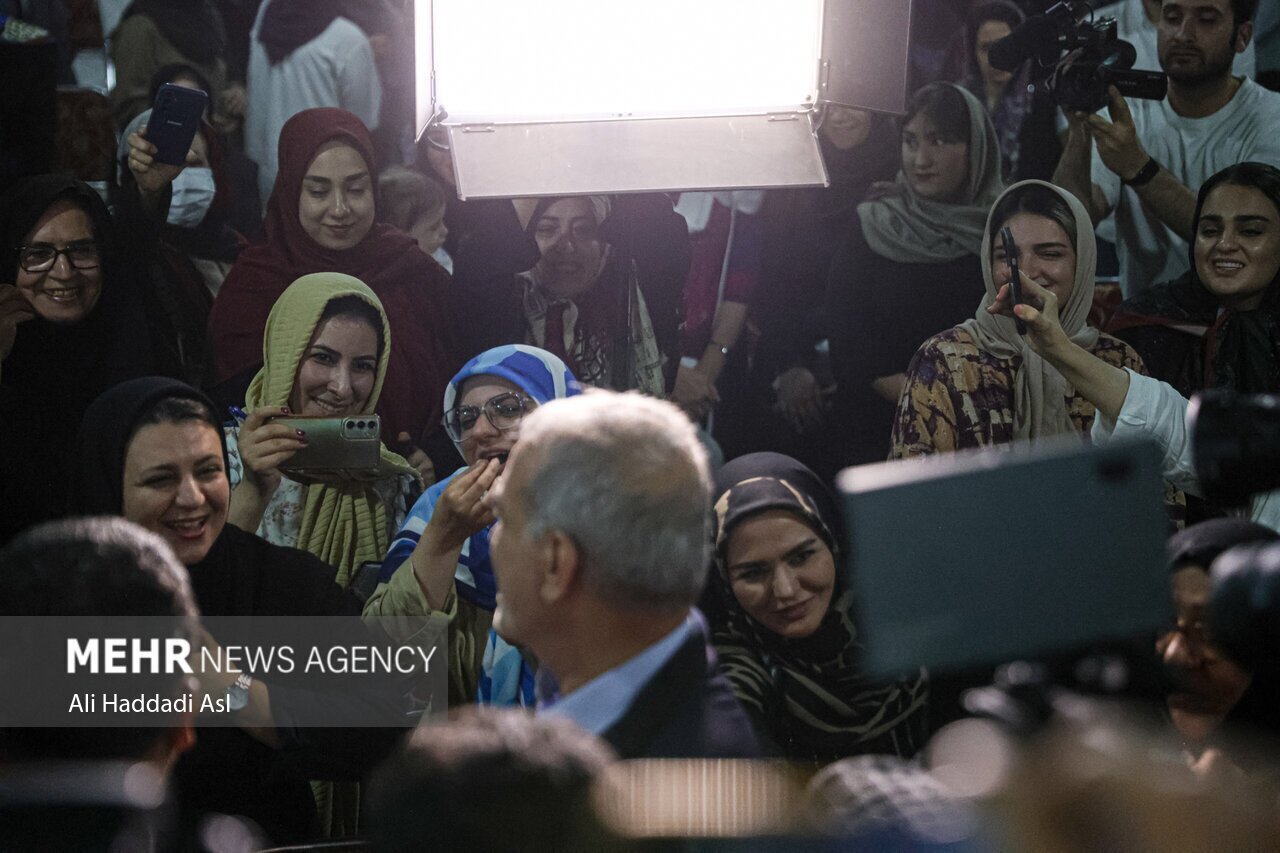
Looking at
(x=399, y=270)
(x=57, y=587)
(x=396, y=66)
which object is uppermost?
(x=396, y=66)

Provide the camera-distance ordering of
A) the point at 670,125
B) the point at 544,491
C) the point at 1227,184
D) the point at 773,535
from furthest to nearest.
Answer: the point at 1227,184, the point at 773,535, the point at 670,125, the point at 544,491

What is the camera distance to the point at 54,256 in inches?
A: 161

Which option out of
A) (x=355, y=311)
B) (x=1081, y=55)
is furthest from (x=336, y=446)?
(x=1081, y=55)

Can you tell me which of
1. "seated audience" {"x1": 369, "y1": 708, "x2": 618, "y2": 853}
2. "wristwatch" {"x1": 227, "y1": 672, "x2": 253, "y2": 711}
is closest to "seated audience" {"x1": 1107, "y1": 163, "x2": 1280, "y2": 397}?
"wristwatch" {"x1": 227, "y1": 672, "x2": 253, "y2": 711}

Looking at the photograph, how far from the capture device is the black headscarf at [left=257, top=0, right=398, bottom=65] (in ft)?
13.8

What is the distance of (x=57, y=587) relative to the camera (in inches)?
76.2

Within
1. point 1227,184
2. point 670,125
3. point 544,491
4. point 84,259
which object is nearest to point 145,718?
point 544,491

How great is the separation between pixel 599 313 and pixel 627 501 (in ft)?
7.43

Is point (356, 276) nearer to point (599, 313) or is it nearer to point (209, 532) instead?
point (599, 313)

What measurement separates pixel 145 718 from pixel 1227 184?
123 inches

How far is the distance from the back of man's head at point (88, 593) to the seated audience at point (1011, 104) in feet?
9.13

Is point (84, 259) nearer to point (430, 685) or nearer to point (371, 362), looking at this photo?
point (371, 362)

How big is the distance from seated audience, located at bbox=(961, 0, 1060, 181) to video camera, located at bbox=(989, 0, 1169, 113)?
0.19 ft

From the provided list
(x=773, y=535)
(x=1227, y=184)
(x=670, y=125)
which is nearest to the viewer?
(x=670, y=125)
